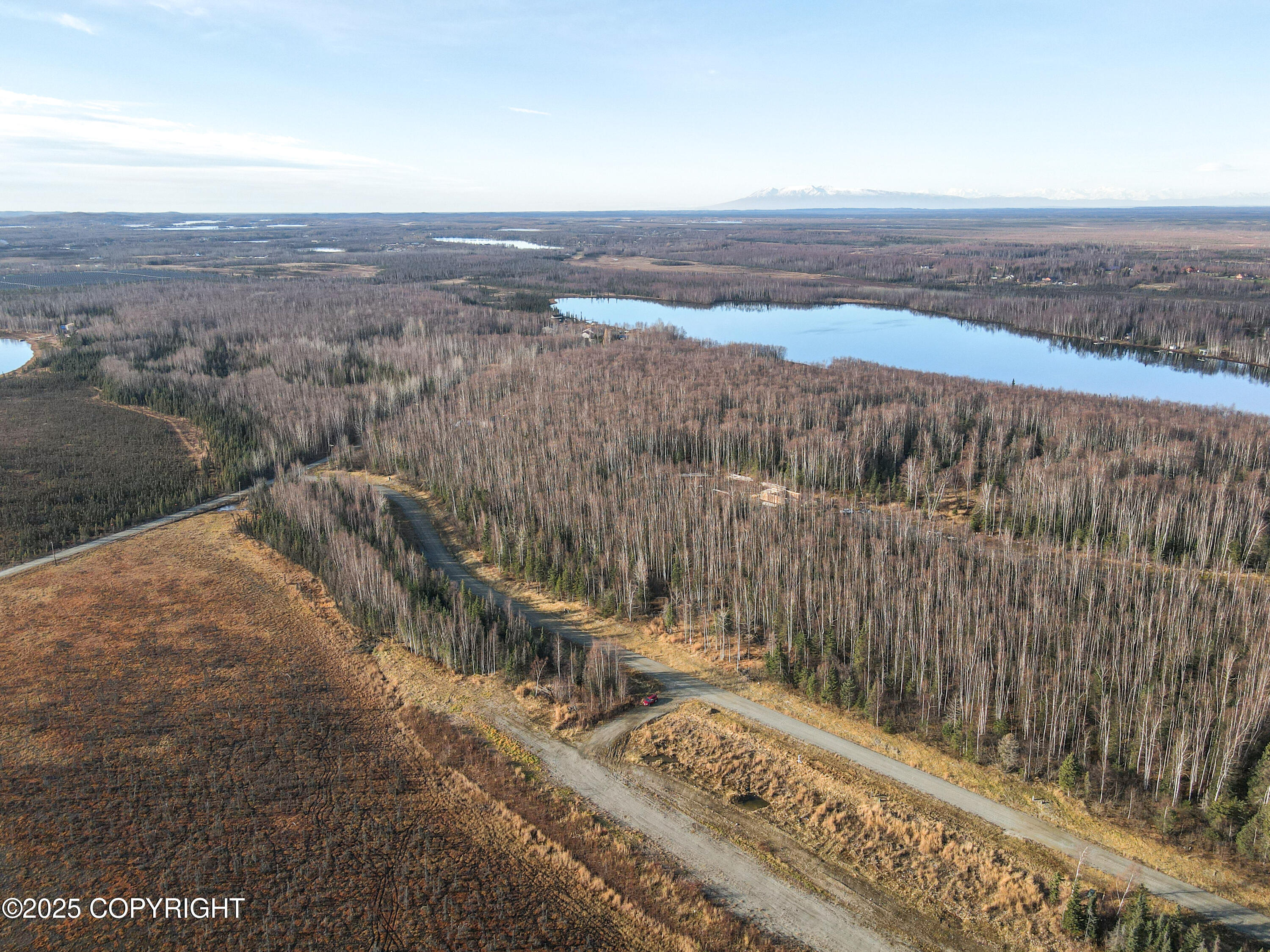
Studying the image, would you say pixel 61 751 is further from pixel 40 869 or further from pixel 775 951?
pixel 775 951

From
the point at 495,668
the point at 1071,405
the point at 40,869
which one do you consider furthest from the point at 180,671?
the point at 1071,405

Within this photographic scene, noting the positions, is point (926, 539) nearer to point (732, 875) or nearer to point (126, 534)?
point (732, 875)

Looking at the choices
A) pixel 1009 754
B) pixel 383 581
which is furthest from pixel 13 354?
pixel 1009 754

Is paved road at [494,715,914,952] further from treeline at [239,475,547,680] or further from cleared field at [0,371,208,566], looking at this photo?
cleared field at [0,371,208,566]

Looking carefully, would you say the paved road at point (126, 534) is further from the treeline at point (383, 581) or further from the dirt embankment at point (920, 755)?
the dirt embankment at point (920, 755)

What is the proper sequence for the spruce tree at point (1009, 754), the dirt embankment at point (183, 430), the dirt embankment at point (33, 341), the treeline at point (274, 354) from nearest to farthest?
the spruce tree at point (1009, 754)
the dirt embankment at point (183, 430)
the treeline at point (274, 354)
the dirt embankment at point (33, 341)

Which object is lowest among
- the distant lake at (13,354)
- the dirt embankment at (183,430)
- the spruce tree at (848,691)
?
the spruce tree at (848,691)

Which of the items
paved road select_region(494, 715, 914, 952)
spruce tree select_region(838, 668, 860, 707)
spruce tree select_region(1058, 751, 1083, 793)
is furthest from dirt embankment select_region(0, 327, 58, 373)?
spruce tree select_region(1058, 751, 1083, 793)

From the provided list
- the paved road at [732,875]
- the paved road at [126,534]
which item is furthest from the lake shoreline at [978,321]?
the paved road at [126,534]
